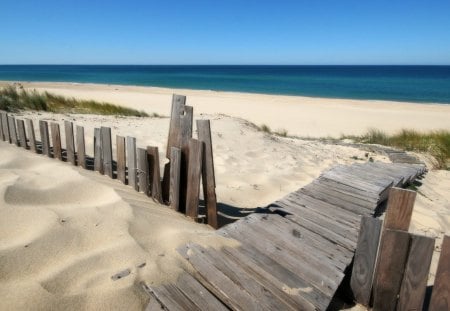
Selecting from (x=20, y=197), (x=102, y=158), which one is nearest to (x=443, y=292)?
(x=20, y=197)

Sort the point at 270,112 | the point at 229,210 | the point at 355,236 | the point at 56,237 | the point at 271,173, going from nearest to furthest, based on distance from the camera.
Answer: the point at 56,237, the point at 355,236, the point at 229,210, the point at 271,173, the point at 270,112

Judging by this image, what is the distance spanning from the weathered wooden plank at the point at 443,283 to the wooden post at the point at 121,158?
121 inches

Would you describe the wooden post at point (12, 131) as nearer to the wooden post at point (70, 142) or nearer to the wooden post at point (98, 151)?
the wooden post at point (70, 142)

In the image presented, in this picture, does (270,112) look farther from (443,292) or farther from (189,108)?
(443,292)

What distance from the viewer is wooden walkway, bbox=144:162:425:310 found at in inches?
85.1

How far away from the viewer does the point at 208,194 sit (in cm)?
327

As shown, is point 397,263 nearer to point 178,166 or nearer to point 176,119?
point 178,166

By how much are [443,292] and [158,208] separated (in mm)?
2319

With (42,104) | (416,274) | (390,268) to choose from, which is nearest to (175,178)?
(390,268)

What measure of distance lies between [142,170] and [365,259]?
7.46 ft

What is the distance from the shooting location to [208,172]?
3.21 m

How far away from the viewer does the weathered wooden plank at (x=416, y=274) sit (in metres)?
2.11

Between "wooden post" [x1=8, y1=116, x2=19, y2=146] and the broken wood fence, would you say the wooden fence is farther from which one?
"wooden post" [x1=8, y1=116, x2=19, y2=146]

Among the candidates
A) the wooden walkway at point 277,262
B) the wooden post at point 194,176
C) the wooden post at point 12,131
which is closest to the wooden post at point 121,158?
the wooden post at point 194,176
